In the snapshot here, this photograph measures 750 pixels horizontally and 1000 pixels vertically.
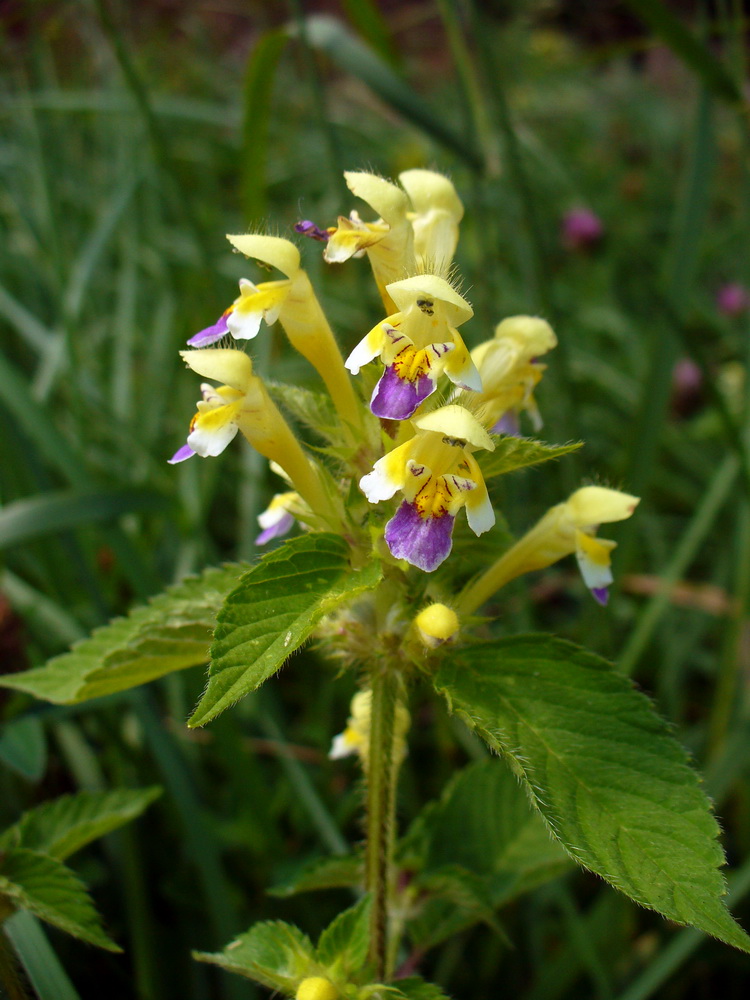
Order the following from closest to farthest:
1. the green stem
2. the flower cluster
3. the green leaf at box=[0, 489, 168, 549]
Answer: the flower cluster → the green stem → the green leaf at box=[0, 489, 168, 549]

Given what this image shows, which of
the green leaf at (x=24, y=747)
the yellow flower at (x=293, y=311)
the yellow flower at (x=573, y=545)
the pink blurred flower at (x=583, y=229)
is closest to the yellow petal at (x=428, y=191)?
the yellow flower at (x=293, y=311)

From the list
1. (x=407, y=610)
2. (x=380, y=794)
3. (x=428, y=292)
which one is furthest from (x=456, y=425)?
(x=380, y=794)

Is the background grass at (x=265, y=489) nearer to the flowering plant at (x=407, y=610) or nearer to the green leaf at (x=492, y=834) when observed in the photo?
the flowering plant at (x=407, y=610)

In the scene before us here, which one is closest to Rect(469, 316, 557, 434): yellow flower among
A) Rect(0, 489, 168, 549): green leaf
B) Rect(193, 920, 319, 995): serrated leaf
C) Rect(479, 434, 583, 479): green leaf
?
Rect(479, 434, 583, 479): green leaf

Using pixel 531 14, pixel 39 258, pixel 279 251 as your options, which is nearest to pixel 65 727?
pixel 279 251

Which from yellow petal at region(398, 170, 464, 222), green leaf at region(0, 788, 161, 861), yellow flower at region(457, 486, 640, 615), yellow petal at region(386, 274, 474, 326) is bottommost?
green leaf at region(0, 788, 161, 861)

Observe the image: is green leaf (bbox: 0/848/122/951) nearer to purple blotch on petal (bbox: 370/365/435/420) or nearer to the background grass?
the background grass
